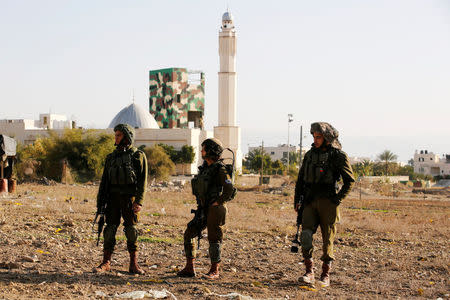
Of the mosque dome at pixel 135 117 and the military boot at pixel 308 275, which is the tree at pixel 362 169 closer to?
the mosque dome at pixel 135 117

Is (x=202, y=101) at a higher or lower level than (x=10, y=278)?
higher

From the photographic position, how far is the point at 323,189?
599cm

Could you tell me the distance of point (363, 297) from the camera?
5566 millimetres

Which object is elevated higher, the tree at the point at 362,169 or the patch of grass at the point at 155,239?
the tree at the point at 362,169

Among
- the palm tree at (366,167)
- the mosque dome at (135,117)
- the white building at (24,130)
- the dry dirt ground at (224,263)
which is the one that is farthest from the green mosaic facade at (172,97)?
the dry dirt ground at (224,263)

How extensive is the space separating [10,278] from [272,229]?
6.83 m

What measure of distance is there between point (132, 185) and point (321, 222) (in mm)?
2020

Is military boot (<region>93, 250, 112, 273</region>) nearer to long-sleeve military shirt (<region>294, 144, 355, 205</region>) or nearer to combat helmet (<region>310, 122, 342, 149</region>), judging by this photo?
long-sleeve military shirt (<region>294, 144, 355, 205</region>)

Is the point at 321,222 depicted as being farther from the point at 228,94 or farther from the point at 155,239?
the point at 228,94

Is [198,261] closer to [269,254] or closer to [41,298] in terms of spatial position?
[269,254]

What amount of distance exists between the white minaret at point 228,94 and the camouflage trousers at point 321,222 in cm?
6898

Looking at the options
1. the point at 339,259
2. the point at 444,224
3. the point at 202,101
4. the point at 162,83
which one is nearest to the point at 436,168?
the point at 202,101

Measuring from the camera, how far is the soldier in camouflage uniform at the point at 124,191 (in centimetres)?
611

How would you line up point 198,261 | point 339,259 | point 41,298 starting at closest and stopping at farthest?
1. point 41,298
2. point 198,261
3. point 339,259
